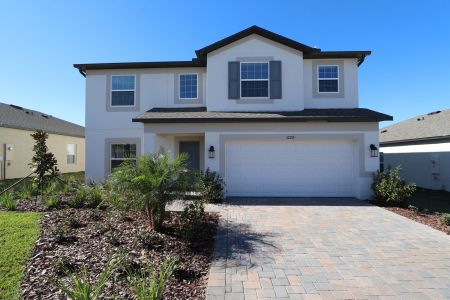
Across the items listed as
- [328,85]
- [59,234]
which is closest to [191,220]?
[59,234]

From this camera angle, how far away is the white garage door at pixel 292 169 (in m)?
12.0

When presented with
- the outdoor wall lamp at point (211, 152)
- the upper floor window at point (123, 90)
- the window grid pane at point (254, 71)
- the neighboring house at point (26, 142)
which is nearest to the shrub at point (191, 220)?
the outdoor wall lamp at point (211, 152)

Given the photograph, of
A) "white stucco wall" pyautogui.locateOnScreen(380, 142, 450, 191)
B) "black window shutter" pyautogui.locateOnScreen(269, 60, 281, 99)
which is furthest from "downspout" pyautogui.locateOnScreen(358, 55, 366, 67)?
"white stucco wall" pyautogui.locateOnScreen(380, 142, 450, 191)

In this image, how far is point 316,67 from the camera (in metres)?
13.7

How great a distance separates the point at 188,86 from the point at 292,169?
22.3 ft

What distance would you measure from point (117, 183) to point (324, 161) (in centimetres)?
Result: 869

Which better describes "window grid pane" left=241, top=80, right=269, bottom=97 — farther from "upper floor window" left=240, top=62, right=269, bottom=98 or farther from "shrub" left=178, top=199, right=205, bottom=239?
"shrub" left=178, top=199, right=205, bottom=239

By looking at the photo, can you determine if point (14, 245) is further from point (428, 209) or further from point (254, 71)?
point (428, 209)

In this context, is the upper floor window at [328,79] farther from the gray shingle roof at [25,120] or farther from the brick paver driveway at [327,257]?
the gray shingle roof at [25,120]

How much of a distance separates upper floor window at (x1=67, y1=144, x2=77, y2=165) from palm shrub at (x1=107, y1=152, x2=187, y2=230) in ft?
66.4

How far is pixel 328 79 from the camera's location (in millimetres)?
13703

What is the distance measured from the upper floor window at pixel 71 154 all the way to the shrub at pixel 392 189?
23401 millimetres

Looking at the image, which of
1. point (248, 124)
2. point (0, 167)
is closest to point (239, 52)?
point (248, 124)

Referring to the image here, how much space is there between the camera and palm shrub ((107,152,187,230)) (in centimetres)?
643
